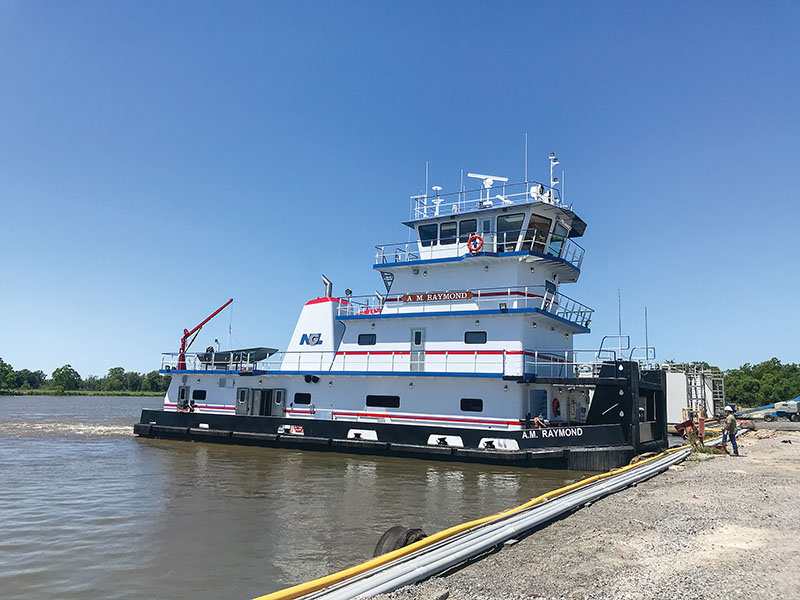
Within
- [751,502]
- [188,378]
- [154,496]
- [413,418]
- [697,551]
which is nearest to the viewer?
[697,551]

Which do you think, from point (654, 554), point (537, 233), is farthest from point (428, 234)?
point (654, 554)

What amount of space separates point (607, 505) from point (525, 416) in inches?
292

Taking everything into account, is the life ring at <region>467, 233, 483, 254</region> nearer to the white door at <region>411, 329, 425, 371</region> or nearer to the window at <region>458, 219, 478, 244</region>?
the window at <region>458, 219, 478, 244</region>

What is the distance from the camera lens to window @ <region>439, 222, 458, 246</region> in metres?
19.2

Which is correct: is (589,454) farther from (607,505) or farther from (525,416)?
(607,505)

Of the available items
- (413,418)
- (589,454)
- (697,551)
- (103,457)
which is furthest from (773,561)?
(103,457)

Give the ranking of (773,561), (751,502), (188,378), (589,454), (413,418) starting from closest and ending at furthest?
(773,561)
(751,502)
(589,454)
(413,418)
(188,378)

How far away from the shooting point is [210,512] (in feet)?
35.4

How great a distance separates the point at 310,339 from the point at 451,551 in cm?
1542

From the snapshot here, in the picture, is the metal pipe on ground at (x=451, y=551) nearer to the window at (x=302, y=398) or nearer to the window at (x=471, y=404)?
the window at (x=471, y=404)

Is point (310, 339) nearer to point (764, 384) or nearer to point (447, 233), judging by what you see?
point (447, 233)

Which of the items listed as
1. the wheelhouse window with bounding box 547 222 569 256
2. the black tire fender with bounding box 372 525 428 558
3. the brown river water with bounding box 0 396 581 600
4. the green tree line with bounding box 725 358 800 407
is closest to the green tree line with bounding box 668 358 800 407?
the green tree line with bounding box 725 358 800 407

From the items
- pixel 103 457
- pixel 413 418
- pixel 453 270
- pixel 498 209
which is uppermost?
pixel 498 209

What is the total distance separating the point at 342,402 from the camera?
19609mm
